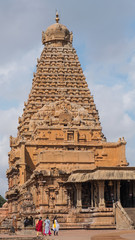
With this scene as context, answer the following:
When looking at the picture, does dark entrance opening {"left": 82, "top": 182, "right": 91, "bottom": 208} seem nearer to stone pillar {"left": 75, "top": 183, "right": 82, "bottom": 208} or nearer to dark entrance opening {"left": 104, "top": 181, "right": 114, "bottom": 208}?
stone pillar {"left": 75, "top": 183, "right": 82, "bottom": 208}

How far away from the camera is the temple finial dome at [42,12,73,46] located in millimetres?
99312

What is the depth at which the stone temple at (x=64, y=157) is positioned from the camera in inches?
2286

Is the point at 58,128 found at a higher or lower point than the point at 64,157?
higher

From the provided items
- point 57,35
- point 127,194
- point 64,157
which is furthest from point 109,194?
point 57,35

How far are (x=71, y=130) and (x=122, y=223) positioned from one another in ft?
105

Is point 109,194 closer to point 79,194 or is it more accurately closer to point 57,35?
point 79,194

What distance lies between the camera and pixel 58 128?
8175 cm

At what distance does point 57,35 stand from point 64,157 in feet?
113

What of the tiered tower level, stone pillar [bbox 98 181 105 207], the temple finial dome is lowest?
stone pillar [bbox 98 181 105 207]

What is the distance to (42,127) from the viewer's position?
8119cm

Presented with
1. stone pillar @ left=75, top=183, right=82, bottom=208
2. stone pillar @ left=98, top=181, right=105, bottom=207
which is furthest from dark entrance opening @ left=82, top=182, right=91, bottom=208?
stone pillar @ left=98, top=181, right=105, bottom=207

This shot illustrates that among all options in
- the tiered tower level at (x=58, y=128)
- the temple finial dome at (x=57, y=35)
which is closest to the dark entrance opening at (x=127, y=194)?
the tiered tower level at (x=58, y=128)

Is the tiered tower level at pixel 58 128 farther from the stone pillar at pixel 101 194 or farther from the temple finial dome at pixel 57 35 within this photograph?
the stone pillar at pixel 101 194

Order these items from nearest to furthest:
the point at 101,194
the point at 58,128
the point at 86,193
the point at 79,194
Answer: the point at 101,194, the point at 79,194, the point at 86,193, the point at 58,128
